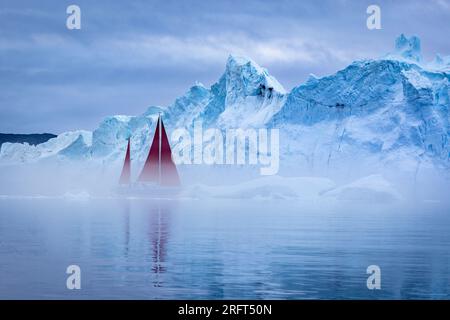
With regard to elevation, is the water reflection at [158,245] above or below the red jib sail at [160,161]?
below

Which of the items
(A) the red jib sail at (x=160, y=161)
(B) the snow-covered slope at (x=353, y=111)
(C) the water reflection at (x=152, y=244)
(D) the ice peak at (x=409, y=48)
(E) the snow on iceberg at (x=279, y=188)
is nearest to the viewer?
(C) the water reflection at (x=152, y=244)

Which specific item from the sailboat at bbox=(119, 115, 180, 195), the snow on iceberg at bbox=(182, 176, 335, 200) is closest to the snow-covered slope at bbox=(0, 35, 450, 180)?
the snow on iceberg at bbox=(182, 176, 335, 200)

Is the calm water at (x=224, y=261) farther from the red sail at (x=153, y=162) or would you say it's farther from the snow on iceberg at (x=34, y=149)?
the snow on iceberg at (x=34, y=149)

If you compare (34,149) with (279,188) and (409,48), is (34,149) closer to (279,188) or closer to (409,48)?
(279,188)

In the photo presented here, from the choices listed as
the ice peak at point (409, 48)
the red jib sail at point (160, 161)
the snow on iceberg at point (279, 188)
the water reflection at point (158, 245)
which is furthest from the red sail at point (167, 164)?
the water reflection at point (158, 245)

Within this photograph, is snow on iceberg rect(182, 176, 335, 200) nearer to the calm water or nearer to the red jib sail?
the red jib sail

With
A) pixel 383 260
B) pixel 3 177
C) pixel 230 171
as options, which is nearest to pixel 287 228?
pixel 383 260

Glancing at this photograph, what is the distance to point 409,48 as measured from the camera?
125ft

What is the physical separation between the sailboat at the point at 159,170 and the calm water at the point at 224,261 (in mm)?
19327

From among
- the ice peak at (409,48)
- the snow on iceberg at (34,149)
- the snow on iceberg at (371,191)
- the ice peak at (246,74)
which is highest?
the ice peak at (409,48)

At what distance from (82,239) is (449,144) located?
25541mm

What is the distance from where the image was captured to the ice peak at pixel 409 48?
125ft
